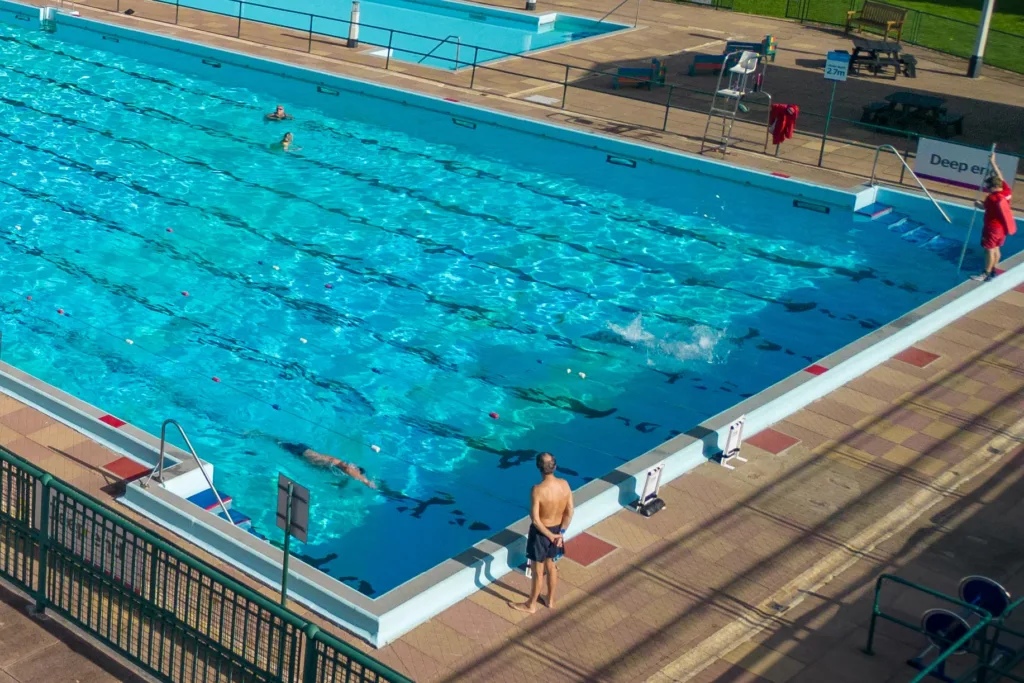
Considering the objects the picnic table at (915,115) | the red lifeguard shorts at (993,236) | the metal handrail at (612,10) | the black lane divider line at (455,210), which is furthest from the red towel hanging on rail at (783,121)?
the metal handrail at (612,10)

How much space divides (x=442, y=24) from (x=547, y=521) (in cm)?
2813

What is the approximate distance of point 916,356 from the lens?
590 inches

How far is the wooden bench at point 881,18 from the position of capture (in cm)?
3125

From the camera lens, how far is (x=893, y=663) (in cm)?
927

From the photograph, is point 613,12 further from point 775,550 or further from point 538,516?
point 538,516

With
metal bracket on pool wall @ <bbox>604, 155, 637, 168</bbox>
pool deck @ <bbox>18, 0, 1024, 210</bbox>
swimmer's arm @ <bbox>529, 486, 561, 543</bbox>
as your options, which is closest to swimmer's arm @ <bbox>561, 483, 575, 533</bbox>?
swimmer's arm @ <bbox>529, 486, 561, 543</bbox>

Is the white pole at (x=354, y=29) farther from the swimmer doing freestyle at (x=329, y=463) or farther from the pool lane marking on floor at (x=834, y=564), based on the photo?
the pool lane marking on floor at (x=834, y=564)

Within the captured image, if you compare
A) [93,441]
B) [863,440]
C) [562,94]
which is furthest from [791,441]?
[562,94]

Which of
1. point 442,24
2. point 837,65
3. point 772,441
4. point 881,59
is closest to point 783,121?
point 837,65

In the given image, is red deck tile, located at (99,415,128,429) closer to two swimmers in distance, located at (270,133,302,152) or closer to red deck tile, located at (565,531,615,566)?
red deck tile, located at (565,531,615,566)

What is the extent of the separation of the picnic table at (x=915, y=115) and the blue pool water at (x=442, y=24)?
10.3 m

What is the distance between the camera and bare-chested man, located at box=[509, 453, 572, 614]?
9.41 metres

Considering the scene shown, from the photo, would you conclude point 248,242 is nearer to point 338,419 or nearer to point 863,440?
point 338,419

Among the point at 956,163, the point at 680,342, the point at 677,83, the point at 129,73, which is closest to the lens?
the point at 680,342
